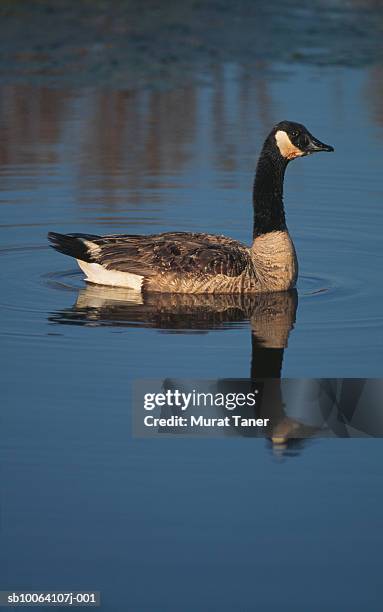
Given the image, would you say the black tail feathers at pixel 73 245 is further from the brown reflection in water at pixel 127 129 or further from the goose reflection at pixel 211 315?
the brown reflection in water at pixel 127 129

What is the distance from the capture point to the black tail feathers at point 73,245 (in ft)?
39.5

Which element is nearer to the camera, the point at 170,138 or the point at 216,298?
Result: the point at 216,298

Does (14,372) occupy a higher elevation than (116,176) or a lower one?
lower

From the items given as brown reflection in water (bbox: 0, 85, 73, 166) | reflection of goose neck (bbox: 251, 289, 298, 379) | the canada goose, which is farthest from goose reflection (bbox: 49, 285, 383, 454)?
brown reflection in water (bbox: 0, 85, 73, 166)

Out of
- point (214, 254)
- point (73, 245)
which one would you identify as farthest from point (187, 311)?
point (73, 245)

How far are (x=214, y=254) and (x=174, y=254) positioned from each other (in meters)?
0.36

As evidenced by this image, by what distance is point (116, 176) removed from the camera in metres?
16.1

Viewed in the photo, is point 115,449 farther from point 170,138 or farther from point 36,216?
point 170,138

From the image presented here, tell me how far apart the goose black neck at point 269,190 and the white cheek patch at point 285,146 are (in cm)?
5

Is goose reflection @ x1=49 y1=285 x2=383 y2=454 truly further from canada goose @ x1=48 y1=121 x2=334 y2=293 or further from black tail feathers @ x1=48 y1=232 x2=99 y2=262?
black tail feathers @ x1=48 y1=232 x2=99 y2=262

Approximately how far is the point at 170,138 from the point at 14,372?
8918mm

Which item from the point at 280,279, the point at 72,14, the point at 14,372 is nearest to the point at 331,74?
the point at 72,14

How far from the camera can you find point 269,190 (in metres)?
12.2

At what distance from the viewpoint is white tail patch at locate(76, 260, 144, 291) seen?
1190cm
